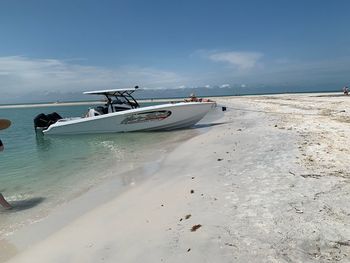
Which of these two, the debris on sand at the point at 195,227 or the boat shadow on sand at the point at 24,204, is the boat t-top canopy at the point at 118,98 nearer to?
the boat shadow on sand at the point at 24,204

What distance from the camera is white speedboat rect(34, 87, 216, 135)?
18.2 meters

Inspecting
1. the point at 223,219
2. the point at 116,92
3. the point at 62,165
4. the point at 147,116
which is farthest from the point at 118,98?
the point at 223,219

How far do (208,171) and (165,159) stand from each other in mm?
3096

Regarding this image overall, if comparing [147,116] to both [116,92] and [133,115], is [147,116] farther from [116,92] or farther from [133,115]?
[116,92]

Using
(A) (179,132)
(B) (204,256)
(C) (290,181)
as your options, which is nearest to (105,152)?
(A) (179,132)

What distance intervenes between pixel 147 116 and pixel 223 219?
1400 cm

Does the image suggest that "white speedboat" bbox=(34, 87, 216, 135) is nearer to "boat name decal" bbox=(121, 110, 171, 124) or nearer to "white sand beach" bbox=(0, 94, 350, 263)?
"boat name decal" bbox=(121, 110, 171, 124)

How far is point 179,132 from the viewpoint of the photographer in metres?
18.1

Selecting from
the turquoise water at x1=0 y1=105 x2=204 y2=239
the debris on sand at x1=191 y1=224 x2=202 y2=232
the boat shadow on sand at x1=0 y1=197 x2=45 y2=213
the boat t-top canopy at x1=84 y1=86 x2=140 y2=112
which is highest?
the boat t-top canopy at x1=84 y1=86 x2=140 y2=112

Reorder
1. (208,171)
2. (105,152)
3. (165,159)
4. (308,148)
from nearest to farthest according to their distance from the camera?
(208,171), (308,148), (165,159), (105,152)

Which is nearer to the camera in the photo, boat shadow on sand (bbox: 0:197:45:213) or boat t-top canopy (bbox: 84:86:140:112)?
boat shadow on sand (bbox: 0:197:45:213)

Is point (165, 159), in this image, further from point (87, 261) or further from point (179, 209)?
point (87, 261)

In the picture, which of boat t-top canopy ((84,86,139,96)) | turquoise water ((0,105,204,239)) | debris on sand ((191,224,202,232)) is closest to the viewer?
debris on sand ((191,224,202,232))

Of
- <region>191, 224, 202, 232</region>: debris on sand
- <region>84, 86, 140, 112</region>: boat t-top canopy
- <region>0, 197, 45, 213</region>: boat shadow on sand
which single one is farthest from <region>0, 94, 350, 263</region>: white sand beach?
<region>84, 86, 140, 112</region>: boat t-top canopy
